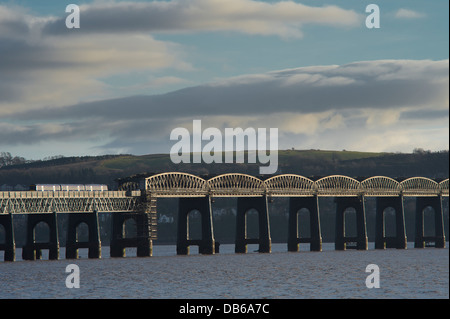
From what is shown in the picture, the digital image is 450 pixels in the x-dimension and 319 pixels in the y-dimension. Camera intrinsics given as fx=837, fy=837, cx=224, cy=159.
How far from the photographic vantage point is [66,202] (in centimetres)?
16312

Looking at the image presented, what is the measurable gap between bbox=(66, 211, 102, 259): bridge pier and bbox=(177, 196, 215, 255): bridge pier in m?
24.5

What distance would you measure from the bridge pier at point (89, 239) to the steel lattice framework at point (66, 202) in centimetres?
293

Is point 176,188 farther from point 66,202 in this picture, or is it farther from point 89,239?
point 66,202

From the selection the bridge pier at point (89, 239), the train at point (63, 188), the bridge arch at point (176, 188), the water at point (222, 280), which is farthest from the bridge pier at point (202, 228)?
the water at point (222, 280)

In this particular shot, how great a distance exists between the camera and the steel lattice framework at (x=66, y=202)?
15550 cm

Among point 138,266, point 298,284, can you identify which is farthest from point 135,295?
point 138,266

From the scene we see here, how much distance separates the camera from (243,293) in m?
93.2

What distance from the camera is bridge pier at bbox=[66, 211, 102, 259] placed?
546 feet

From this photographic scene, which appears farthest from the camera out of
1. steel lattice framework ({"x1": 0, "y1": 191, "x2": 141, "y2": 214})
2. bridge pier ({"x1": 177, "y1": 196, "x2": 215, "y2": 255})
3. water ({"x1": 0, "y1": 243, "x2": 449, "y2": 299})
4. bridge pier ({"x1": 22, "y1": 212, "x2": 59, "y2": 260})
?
bridge pier ({"x1": 177, "y1": 196, "x2": 215, "y2": 255})

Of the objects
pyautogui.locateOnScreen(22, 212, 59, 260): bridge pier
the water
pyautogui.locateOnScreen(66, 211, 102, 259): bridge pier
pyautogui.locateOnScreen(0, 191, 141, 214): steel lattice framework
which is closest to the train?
pyautogui.locateOnScreen(0, 191, 141, 214): steel lattice framework

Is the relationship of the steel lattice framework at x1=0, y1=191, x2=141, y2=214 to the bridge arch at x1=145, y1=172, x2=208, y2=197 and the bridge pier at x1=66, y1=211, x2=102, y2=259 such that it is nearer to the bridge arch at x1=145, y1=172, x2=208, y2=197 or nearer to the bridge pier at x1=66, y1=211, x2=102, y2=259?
the bridge pier at x1=66, y1=211, x2=102, y2=259

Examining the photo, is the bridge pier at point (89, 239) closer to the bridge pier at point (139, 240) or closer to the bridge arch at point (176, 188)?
the bridge pier at point (139, 240)

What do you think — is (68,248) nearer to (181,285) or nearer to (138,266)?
(138,266)

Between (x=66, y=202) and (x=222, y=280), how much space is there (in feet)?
195
